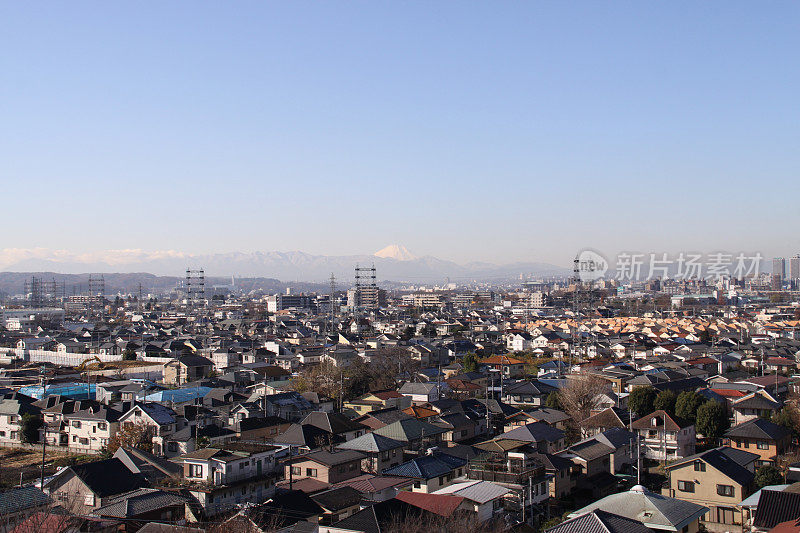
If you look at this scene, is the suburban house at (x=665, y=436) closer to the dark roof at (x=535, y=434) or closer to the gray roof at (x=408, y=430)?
the dark roof at (x=535, y=434)

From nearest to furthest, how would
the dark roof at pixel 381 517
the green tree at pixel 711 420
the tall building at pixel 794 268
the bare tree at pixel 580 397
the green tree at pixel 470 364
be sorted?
the dark roof at pixel 381 517 < the green tree at pixel 711 420 < the bare tree at pixel 580 397 < the green tree at pixel 470 364 < the tall building at pixel 794 268

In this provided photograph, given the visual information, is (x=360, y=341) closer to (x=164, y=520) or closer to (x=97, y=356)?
(x=97, y=356)

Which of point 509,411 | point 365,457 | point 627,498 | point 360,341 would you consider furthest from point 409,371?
point 627,498

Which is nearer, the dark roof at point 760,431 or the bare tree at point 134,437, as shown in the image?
the dark roof at point 760,431

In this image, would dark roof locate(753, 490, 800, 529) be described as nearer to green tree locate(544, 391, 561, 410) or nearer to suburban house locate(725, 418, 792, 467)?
suburban house locate(725, 418, 792, 467)

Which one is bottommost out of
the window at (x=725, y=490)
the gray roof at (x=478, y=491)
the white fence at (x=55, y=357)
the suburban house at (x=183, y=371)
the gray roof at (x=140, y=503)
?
the white fence at (x=55, y=357)

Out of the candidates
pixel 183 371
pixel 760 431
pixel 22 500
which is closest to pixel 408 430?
pixel 760 431

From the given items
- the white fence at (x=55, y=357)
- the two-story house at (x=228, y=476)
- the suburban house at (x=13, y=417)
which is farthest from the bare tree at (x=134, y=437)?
the white fence at (x=55, y=357)
